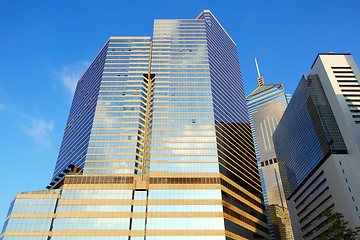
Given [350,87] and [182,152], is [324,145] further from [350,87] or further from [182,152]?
[182,152]

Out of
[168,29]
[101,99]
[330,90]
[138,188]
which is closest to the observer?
[138,188]

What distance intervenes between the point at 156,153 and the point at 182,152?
33.4ft

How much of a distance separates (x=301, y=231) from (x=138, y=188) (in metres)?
85.7

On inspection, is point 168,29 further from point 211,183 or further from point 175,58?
point 211,183

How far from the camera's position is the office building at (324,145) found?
4013 inches

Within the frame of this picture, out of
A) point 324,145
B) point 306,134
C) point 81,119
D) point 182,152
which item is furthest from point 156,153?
point 306,134

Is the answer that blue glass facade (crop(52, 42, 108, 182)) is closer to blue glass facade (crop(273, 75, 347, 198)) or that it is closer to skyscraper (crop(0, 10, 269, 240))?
skyscraper (crop(0, 10, 269, 240))

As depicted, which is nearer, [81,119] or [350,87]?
[350,87]

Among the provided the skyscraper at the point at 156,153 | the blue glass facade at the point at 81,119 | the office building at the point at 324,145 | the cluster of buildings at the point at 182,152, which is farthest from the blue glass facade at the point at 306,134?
the blue glass facade at the point at 81,119

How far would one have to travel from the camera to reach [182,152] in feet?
370

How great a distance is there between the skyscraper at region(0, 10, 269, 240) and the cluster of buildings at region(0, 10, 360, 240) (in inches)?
15.5

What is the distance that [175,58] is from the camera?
141625mm

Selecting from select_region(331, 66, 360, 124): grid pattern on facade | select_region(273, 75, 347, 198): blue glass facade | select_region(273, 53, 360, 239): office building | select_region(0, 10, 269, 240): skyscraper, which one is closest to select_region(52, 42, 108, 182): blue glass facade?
select_region(0, 10, 269, 240): skyscraper

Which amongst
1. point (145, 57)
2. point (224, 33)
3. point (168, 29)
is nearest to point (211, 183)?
point (145, 57)
